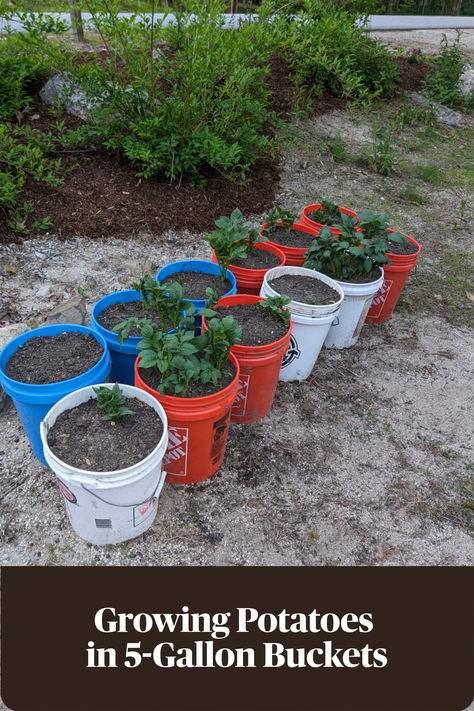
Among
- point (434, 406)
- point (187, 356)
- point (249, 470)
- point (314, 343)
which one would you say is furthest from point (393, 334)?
point (187, 356)

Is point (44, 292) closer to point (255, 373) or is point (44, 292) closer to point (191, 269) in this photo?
point (191, 269)

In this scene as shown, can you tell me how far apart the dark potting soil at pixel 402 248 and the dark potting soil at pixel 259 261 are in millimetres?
837

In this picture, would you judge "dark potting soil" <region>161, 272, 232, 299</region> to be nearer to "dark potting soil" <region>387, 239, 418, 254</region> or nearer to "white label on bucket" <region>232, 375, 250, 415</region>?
"white label on bucket" <region>232, 375, 250, 415</region>

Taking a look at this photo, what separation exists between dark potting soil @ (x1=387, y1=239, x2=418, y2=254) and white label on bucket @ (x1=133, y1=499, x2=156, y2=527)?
2.35 metres

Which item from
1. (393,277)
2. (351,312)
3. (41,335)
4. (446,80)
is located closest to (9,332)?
(41,335)

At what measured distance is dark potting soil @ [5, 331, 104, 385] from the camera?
214 centimetres

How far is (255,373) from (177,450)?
55 centimetres

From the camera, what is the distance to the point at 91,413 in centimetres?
202

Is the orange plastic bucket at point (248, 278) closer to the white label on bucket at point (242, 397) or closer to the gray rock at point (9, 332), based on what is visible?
the white label on bucket at point (242, 397)

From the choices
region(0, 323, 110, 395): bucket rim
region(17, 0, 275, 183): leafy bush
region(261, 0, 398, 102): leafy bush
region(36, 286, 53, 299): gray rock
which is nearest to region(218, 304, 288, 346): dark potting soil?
region(0, 323, 110, 395): bucket rim

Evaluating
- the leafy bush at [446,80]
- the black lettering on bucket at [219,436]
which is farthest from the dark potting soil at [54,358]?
the leafy bush at [446,80]

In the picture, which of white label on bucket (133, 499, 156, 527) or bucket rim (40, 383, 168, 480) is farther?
white label on bucket (133, 499, 156, 527)

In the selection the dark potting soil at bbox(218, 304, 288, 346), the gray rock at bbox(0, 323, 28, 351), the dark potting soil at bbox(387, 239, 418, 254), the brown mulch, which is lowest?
the gray rock at bbox(0, 323, 28, 351)

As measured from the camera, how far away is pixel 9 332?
2.70 meters
